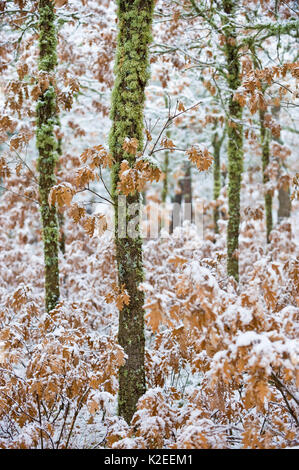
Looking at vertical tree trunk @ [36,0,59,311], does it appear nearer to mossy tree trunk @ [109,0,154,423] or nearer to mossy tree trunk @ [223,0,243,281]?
mossy tree trunk @ [109,0,154,423]

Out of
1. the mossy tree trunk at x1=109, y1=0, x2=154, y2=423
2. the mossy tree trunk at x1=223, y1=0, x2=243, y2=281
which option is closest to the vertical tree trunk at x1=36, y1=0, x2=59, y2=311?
the mossy tree trunk at x1=109, y1=0, x2=154, y2=423

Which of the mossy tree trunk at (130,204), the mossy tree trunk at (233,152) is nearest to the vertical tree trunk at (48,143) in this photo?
the mossy tree trunk at (130,204)

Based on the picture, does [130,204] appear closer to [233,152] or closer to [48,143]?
[48,143]

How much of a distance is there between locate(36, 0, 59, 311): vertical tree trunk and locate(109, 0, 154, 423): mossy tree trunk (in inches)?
69.0

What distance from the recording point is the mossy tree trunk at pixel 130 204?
12.7ft

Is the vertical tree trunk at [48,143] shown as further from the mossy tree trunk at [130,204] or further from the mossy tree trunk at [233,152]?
the mossy tree trunk at [233,152]

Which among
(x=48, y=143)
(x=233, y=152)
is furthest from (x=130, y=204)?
(x=233, y=152)

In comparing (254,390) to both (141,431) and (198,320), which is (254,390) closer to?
(198,320)

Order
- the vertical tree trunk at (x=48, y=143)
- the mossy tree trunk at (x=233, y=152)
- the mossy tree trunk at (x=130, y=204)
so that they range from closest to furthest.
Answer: the mossy tree trunk at (x=130, y=204) < the vertical tree trunk at (x=48, y=143) < the mossy tree trunk at (x=233, y=152)

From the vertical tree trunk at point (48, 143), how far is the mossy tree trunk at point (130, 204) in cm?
175

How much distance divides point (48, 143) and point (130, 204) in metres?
2.25

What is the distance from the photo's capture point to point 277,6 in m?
5.94
